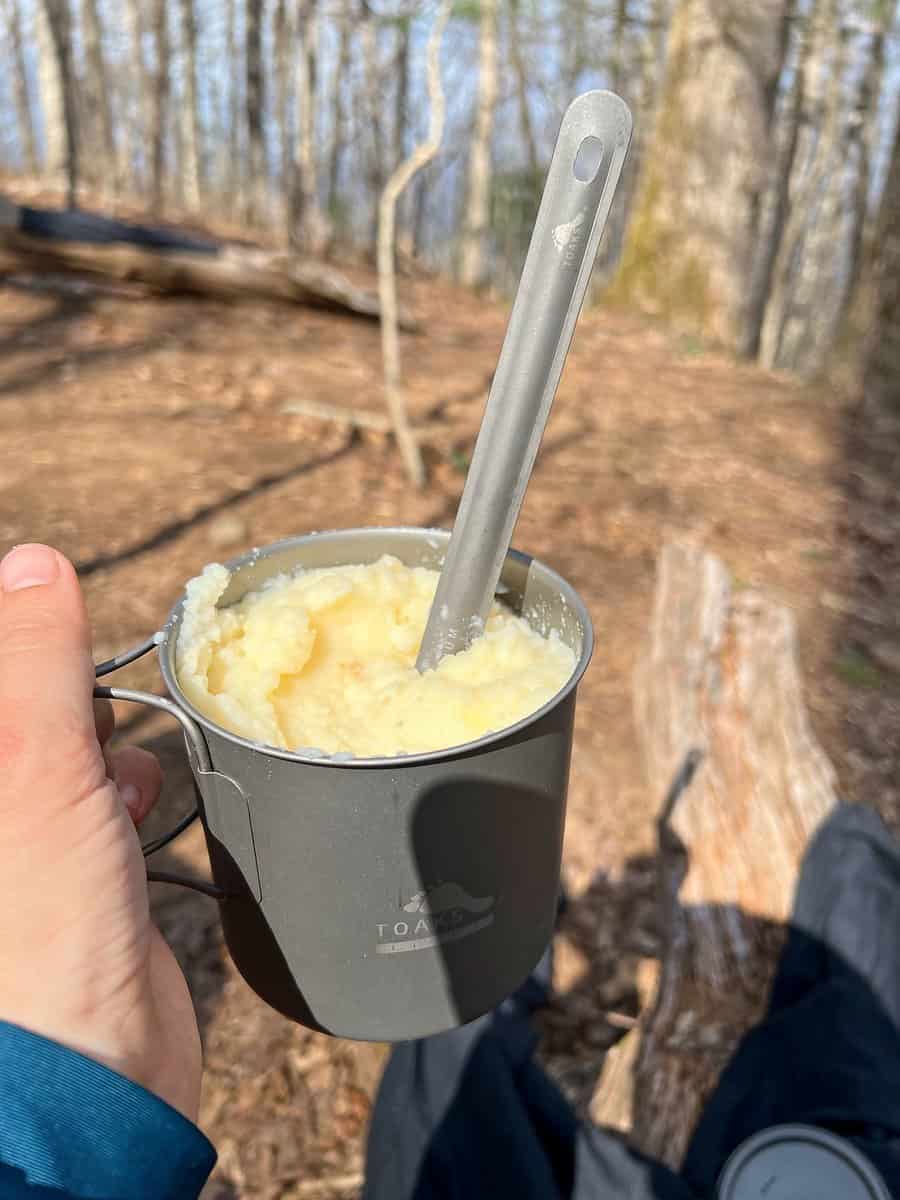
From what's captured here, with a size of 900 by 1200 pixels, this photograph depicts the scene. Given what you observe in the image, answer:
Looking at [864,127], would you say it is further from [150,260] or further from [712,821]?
[712,821]

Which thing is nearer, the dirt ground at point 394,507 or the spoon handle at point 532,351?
the spoon handle at point 532,351

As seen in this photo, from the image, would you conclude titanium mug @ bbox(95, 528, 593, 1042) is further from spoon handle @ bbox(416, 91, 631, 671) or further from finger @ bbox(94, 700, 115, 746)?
finger @ bbox(94, 700, 115, 746)

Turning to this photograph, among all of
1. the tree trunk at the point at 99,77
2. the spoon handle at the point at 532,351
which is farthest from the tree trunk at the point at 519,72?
the spoon handle at the point at 532,351

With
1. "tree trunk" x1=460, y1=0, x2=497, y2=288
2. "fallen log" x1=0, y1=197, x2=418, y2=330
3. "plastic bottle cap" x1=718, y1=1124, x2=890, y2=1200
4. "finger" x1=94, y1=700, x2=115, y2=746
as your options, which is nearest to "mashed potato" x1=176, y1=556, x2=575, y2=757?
"finger" x1=94, y1=700, x2=115, y2=746

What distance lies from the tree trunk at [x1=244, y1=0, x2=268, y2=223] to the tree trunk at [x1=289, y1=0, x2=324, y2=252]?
1.35 m

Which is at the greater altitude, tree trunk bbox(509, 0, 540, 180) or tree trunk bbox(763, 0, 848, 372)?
tree trunk bbox(509, 0, 540, 180)

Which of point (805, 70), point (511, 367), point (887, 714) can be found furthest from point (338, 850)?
point (805, 70)

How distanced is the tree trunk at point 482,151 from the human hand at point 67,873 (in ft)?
40.5

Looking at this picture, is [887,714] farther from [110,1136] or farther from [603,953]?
[110,1136]

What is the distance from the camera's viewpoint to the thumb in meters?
1.05

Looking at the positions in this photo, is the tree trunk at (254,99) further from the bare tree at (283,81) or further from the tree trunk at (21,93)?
the tree trunk at (21,93)

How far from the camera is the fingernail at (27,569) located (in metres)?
1.23

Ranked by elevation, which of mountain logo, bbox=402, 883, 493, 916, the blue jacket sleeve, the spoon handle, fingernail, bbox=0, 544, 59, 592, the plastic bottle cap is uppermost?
the spoon handle

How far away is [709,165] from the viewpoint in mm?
8727
